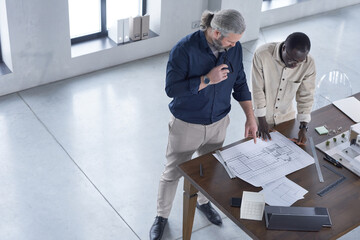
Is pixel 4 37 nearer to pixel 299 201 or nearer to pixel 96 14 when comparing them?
pixel 96 14

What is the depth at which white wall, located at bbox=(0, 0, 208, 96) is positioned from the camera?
5852mm

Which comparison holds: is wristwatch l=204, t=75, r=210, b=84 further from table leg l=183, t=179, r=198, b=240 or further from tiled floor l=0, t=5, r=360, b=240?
tiled floor l=0, t=5, r=360, b=240

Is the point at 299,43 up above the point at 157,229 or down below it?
above

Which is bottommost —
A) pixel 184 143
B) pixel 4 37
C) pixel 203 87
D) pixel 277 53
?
pixel 4 37

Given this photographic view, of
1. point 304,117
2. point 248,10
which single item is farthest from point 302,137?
point 248,10

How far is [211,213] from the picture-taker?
461cm

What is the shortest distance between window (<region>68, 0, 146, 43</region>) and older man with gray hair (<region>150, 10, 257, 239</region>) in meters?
3.08

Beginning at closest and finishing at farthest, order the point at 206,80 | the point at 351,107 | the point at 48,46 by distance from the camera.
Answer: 1. the point at 206,80
2. the point at 351,107
3. the point at 48,46

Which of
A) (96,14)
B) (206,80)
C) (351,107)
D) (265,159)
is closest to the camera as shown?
(206,80)

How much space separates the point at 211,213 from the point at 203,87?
1.45 meters

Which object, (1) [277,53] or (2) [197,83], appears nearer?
(2) [197,83]

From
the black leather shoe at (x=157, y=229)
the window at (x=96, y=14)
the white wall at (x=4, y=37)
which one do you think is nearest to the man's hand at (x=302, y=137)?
the black leather shoe at (x=157, y=229)

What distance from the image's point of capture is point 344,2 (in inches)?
354

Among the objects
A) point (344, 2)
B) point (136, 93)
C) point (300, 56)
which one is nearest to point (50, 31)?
point (136, 93)
